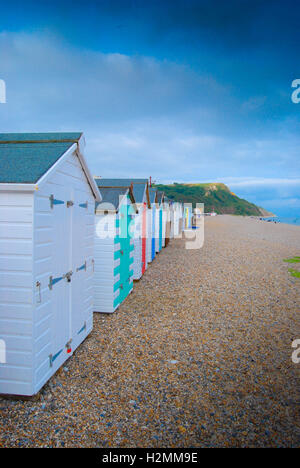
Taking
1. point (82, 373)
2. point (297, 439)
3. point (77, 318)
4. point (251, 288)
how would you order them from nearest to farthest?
point (297, 439)
point (82, 373)
point (77, 318)
point (251, 288)

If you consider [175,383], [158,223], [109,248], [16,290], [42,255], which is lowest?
[175,383]

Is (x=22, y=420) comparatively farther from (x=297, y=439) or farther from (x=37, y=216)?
(x=297, y=439)

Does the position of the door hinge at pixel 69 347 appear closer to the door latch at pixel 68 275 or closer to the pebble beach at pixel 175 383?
the pebble beach at pixel 175 383

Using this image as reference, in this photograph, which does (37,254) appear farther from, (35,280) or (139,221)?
(139,221)

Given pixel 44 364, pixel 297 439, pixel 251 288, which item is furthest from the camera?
pixel 251 288

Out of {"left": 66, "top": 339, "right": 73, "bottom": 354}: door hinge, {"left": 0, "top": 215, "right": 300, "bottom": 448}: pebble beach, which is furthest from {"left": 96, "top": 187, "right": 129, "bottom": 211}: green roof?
{"left": 66, "top": 339, "right": 73, "bottom": 354}: door hinge

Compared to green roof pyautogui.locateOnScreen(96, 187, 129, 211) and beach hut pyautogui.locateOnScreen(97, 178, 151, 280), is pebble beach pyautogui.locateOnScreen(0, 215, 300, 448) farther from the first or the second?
green roof pyautogui.locateOnScreen(96, 187, 129, 211)

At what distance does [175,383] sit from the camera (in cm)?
475

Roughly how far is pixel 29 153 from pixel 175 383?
167 inches

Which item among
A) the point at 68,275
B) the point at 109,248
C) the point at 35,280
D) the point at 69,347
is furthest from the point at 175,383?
the point at 109,248

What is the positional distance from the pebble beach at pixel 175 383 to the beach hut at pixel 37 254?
1.70 ft
